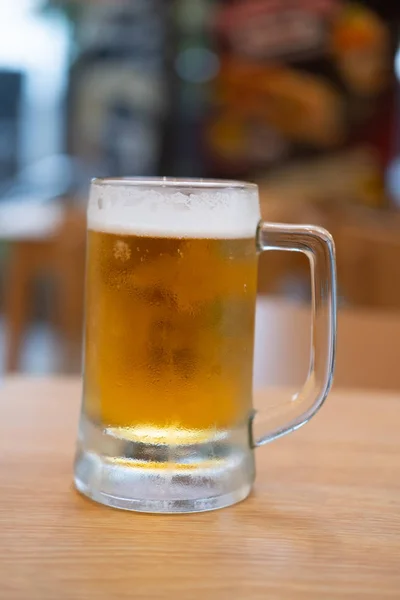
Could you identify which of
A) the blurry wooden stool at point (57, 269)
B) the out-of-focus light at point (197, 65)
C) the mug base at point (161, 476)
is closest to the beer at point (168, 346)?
the mug base at point (161, 476)

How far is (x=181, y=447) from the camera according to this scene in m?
0.49

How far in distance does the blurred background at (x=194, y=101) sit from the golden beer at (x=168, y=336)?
119 inches

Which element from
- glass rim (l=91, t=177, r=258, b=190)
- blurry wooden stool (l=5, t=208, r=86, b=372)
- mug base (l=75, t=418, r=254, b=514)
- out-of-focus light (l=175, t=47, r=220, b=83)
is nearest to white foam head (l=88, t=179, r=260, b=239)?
glass rim (l=91, t=177, r=258, b=190)

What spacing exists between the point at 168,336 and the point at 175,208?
0.08 metres

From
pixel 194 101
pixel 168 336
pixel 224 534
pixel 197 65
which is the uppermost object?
pixel 197 65

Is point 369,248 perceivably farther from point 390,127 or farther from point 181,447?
point 390,127

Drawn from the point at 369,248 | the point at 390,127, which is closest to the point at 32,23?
the point at 390,127

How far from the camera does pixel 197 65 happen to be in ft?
14.5

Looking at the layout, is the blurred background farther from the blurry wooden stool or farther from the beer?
the beer

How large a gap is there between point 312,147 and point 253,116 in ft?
1.21

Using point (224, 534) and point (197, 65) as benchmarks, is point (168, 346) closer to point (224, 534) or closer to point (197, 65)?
point (224, 534)

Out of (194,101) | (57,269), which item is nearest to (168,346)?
(57,269)

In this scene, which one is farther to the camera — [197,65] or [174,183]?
[197,65]

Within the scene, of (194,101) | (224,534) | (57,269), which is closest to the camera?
(224,534)
